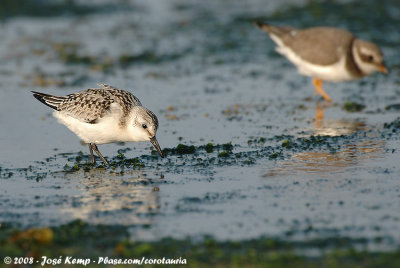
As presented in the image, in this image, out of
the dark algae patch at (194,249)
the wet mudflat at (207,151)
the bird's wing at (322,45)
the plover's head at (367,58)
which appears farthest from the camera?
the bird's wing at (322,45)

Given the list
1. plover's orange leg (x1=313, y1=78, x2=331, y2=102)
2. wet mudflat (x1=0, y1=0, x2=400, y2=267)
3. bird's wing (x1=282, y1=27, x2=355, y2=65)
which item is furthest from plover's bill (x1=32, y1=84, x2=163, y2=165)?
bird's wing (x1=282, y1=27, x2=355, y2=65)

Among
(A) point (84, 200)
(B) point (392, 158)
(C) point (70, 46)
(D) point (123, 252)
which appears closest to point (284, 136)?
(B) point (392, 158)

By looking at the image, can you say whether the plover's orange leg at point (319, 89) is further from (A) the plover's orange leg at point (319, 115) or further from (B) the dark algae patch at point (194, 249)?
(B) the dark algae patch at point (194, 249)

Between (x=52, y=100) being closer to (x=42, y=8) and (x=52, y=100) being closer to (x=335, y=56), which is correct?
(x=335, y=56)

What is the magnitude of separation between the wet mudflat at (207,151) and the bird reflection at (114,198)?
0.02 m

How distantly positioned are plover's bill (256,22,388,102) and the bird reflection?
5.51 m

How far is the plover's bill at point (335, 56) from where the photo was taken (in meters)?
12.6

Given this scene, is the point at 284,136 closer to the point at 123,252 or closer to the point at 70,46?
the point at 123,252

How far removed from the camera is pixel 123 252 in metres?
5.80

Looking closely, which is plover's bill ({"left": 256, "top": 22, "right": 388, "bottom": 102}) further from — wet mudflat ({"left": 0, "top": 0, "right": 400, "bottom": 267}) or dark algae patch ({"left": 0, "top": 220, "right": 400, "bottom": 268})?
dark algae patch ({"left": 0, "top": 220, "right": 400, "bottom": 268})

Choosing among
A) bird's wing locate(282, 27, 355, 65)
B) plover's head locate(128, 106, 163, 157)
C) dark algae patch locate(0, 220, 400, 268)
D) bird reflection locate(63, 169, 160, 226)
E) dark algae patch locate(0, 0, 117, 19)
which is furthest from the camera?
dark algae patch locate(0, 0, 117, 19)

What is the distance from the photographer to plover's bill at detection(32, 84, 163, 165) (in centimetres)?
864

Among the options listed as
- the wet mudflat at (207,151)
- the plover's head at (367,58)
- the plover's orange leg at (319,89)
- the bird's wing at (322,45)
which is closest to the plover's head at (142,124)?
the wet mudflat at (207,151)

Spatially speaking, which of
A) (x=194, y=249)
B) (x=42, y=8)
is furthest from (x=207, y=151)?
(x=42, y=8)
